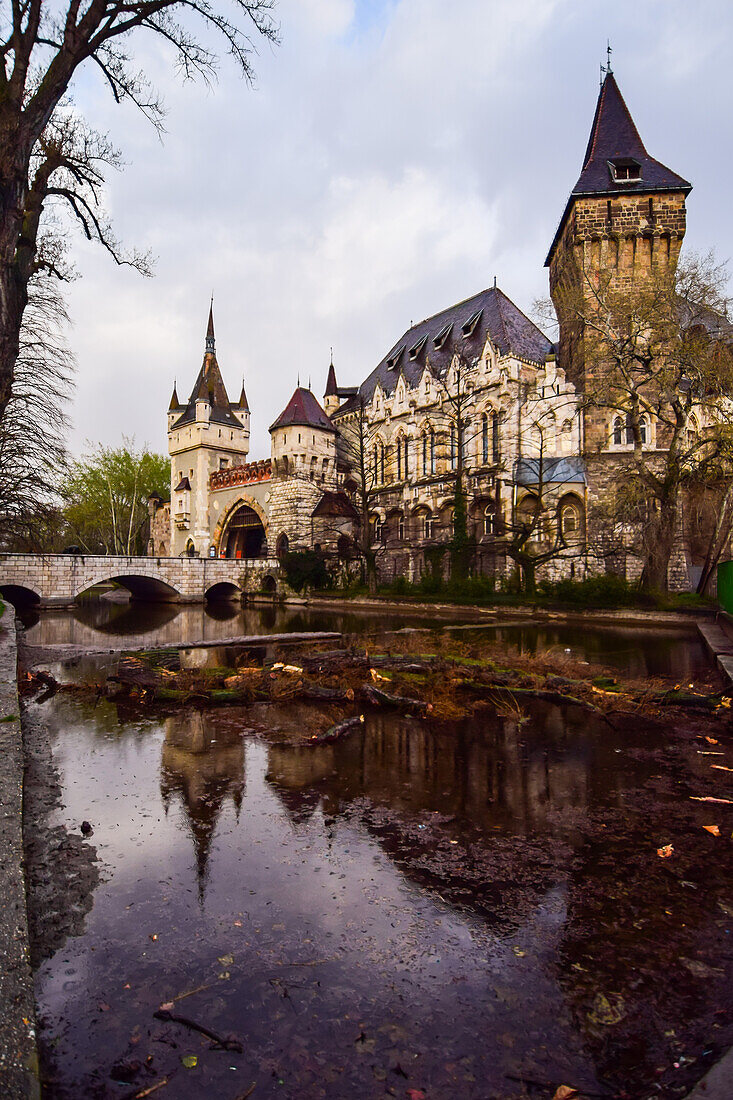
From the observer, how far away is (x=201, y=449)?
2003 inches

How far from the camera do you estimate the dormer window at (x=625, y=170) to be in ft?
97.0

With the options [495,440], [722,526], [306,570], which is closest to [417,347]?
[495,440]

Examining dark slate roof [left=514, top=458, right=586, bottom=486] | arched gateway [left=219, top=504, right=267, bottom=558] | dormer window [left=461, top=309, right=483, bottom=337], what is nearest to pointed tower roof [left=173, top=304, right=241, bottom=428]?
arched gateway [left=219, top=504, right=267, bottom=558]

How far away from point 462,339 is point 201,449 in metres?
23.7

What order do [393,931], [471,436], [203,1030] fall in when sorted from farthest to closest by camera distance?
[471,436]
[393,931]
[203,1030]

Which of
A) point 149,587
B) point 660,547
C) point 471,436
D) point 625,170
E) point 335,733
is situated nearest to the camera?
point 335,733

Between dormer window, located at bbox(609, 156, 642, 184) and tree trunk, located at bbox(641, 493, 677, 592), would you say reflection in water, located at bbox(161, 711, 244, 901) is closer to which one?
tree trunk, located at bbox(641, 493, 677, 592)

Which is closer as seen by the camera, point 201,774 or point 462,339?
point 201,774

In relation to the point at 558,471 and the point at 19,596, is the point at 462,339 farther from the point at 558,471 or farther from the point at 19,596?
the point at 19,596

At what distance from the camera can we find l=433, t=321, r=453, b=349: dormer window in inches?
1583

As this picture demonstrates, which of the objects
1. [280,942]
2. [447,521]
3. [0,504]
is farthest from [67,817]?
[447,521]

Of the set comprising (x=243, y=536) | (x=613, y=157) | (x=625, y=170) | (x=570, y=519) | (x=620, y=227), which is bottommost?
(x=570, y=519)

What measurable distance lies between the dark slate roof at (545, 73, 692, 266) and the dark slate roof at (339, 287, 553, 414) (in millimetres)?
4581

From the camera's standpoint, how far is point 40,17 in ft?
20.1
